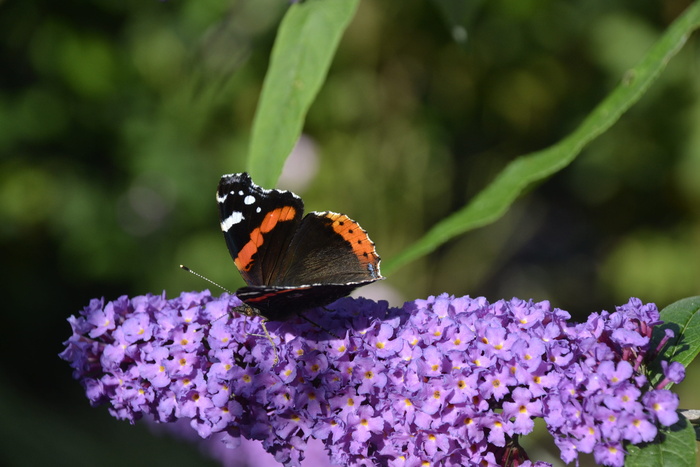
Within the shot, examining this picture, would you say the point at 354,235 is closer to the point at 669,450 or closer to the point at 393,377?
the point at 393,377

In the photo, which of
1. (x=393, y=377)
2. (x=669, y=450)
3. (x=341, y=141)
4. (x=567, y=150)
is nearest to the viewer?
(x=669, y=450)

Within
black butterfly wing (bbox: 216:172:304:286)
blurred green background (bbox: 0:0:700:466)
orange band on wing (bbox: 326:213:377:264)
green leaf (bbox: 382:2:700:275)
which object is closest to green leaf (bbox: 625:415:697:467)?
green leaf (bbox: 382:2:700:275)

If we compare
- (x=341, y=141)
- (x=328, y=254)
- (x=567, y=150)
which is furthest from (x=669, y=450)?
(x=341, y=141)

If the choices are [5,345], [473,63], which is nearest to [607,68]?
[473,63]

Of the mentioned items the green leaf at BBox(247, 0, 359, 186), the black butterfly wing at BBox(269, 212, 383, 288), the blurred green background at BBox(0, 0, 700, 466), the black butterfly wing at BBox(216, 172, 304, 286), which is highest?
the blurred green background at BBox(0, 0, 700, 466)

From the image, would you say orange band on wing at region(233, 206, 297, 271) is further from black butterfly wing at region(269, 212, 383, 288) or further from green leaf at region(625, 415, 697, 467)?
green leaf at region(625, 415, 697, 467)

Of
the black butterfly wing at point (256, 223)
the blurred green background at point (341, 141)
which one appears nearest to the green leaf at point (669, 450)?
the black butterfly wing at point (256, 223)

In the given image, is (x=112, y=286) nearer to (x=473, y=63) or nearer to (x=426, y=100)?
(x=426, y=100)
